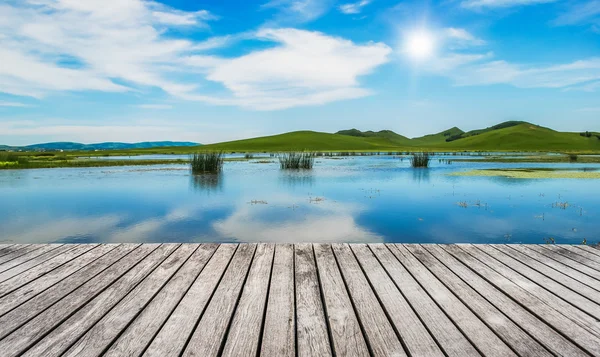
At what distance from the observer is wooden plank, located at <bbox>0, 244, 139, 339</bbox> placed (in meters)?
2.48

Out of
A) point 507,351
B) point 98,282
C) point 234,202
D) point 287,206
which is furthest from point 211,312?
point 234,202

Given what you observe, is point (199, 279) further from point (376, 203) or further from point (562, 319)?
point (376, 203)

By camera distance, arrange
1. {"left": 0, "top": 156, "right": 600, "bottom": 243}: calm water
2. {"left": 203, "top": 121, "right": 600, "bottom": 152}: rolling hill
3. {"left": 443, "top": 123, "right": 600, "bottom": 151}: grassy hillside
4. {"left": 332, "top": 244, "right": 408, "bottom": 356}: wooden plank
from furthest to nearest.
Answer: {"left": 443, "top": 123, "right": 600, "bottom": 151}: grassy hillside, {"left": 203, "top": 121, "right": 600, "bottom": 152}: rolling hill, {"left": 0, "top": 156, "right": 600, "bottom": 243}: calm water, {"left": 332, "top": 244, "right": 408, "bottom": 356}: wooden plank

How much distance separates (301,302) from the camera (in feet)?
9.03

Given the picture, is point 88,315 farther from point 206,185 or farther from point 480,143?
point 480,143

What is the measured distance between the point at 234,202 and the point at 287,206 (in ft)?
6.21

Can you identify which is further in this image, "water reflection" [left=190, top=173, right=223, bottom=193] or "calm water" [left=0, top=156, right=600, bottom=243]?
"water reflection" [left=190, top=173, right=223, bottom=193]

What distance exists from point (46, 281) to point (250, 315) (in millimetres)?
1943

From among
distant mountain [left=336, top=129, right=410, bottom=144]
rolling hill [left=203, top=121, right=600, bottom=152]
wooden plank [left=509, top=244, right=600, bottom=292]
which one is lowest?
wooden plank [left=509, top=244, right=600, bottom=292]

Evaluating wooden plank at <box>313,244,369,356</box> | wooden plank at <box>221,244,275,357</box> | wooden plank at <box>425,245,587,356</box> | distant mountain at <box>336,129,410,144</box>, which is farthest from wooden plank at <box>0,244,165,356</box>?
distant mountain at <box>336,129,410,144</box>

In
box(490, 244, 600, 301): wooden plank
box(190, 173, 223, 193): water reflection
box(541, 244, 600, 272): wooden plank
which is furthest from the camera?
box(190, 173, 223, 193): water reflection

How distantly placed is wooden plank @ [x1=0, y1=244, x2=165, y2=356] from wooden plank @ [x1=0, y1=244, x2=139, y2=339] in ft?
0.17

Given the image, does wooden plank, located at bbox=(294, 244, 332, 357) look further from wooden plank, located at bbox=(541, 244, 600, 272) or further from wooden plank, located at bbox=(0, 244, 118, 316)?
wooden plank, located at bbox=(541, 244, 600, 272)

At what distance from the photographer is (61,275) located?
3.40 metres
